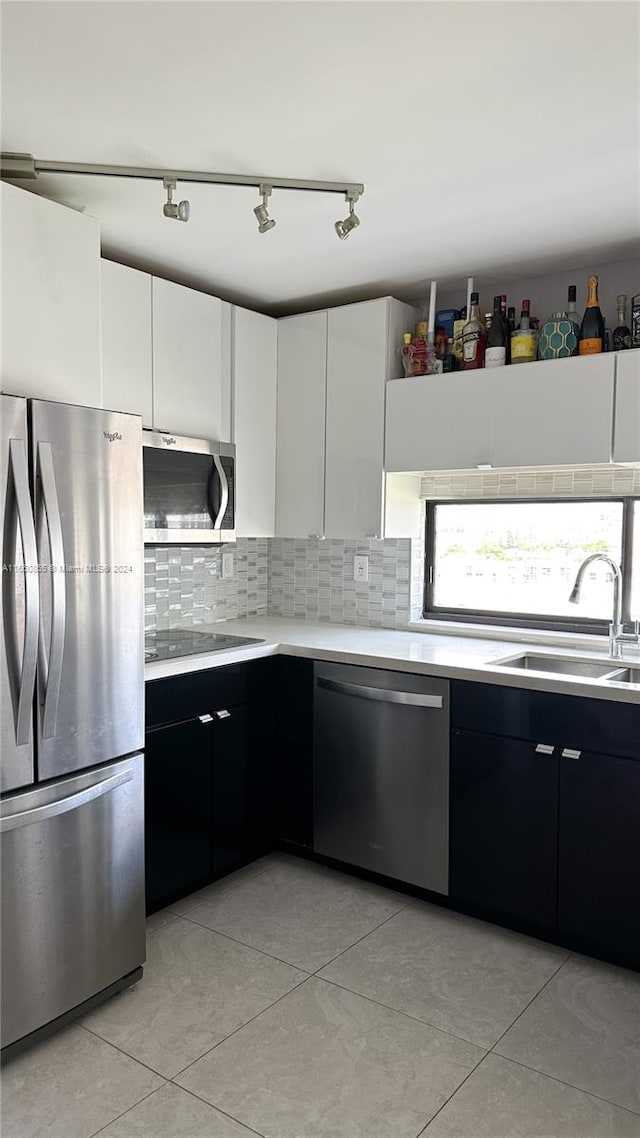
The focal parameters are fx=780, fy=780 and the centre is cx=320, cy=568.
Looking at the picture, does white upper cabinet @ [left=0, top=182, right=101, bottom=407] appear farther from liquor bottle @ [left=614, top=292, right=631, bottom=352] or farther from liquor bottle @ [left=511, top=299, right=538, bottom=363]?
liquor bottle @ [left=614, top=292, right=631, bottom=352]

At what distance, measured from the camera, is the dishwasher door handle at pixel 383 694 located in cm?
274

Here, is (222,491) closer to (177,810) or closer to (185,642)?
(185,642)

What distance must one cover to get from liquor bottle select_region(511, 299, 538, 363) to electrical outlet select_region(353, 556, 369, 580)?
114 cm

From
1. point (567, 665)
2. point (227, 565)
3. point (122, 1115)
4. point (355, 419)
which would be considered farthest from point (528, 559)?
point (122, 1115)

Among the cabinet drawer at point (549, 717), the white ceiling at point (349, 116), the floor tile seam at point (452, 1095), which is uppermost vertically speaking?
the white ceiling at point (349, 116)

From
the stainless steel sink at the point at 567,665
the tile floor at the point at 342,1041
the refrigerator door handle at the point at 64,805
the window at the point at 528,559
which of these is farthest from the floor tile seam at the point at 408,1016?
the window at the point at 528,559

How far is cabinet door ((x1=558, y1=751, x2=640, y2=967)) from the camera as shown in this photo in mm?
2365

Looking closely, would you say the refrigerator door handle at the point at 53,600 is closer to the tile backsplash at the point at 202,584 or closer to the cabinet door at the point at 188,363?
the cabinet door at the point at 188,363

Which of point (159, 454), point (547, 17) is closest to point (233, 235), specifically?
point (159, 454)

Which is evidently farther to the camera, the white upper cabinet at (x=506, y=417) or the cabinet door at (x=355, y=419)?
the cabinet door at (x=355, y=419)

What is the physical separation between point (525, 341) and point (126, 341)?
147 cm

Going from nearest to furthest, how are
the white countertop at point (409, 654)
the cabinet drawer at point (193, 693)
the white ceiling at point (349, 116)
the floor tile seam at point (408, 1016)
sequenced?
the white ceiling at point (349, 116), the floor tile seam at point (408, 1016), the white countertop at point (409, 654), the cabinet drawer at point (193, 693)

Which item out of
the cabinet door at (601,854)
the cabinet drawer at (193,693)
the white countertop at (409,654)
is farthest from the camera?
the cabinet drawer at (193,693)

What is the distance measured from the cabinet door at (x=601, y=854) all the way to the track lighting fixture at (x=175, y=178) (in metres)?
1.80
